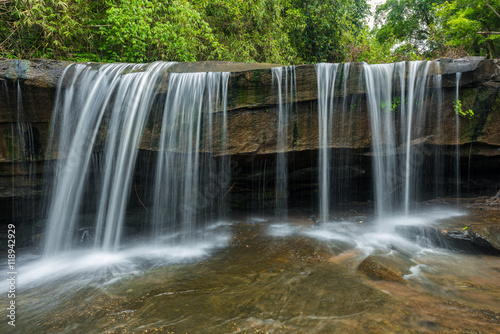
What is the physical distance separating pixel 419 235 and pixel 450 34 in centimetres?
1536

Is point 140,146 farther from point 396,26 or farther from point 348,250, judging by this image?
point 396,26


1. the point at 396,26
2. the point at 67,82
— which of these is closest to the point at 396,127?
the point at 67,82

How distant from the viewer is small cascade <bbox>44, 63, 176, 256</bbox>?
5.61 meters

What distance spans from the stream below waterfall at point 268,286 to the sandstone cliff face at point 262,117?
183cm

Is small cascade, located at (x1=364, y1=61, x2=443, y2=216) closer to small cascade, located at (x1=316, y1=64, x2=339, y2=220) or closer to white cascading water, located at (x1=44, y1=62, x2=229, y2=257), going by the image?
small cascade, located at (x1=316, y1=64, x2=339, y2=220)

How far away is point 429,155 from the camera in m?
6.75

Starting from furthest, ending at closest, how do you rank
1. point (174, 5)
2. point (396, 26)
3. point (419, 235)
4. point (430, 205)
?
point (396, 26)
point (174, 5)
point (430, 205)
point (419, 235)

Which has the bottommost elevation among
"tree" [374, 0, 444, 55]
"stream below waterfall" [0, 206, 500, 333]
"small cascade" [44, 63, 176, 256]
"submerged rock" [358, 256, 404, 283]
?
"stream below waterfall" [0, 206, 500, 333]

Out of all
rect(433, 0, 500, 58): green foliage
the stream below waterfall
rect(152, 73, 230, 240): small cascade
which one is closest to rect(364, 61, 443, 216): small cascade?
the stream below waterfall

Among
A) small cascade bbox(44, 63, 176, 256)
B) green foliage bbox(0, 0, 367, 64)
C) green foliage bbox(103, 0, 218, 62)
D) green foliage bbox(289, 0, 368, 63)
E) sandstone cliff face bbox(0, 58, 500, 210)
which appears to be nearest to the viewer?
sandstone cliff face bbox(0, 58, 500, 210)

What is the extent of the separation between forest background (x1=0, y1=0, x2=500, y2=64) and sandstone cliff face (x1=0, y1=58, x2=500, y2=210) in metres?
3.00

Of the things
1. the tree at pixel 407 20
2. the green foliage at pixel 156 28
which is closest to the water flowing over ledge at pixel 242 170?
the green foliage at pixel 156 28

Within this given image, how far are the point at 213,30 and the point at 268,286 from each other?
11521 millimetres

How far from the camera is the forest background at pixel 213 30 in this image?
7746 millimetres
